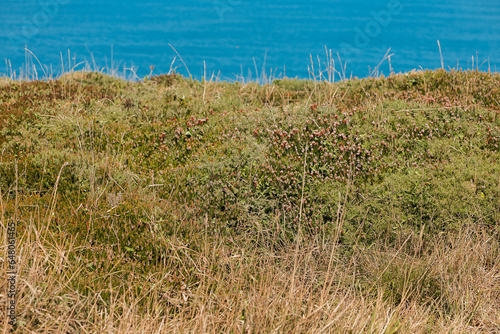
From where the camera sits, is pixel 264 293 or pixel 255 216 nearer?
pixel 264 293

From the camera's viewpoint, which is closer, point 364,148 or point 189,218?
point 189,218

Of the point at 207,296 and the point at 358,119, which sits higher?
the point at 358,119

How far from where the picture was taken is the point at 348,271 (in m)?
5.91

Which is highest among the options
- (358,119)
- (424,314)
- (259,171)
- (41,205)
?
(358,119)

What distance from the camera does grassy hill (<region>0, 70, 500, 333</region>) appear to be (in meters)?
4.73

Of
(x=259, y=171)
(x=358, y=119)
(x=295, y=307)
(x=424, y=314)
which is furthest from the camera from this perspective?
(x=358, y=119)

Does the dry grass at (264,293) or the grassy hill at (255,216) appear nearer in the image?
the dry grass at (264,293)

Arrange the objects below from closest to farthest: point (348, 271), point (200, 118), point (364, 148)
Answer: point (348, 271) → point (364, 148) → point (200, 118)

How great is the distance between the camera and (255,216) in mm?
6352

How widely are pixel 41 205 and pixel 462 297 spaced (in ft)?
16.9

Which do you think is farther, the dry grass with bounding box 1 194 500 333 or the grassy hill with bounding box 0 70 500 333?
the grassy hill with bounding box 0 70 500 333

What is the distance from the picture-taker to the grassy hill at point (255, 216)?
15.5 ft

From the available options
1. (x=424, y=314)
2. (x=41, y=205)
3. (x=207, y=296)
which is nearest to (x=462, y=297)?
(x=424, y=314)

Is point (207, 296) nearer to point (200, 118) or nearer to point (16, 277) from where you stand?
point (16, 277)
